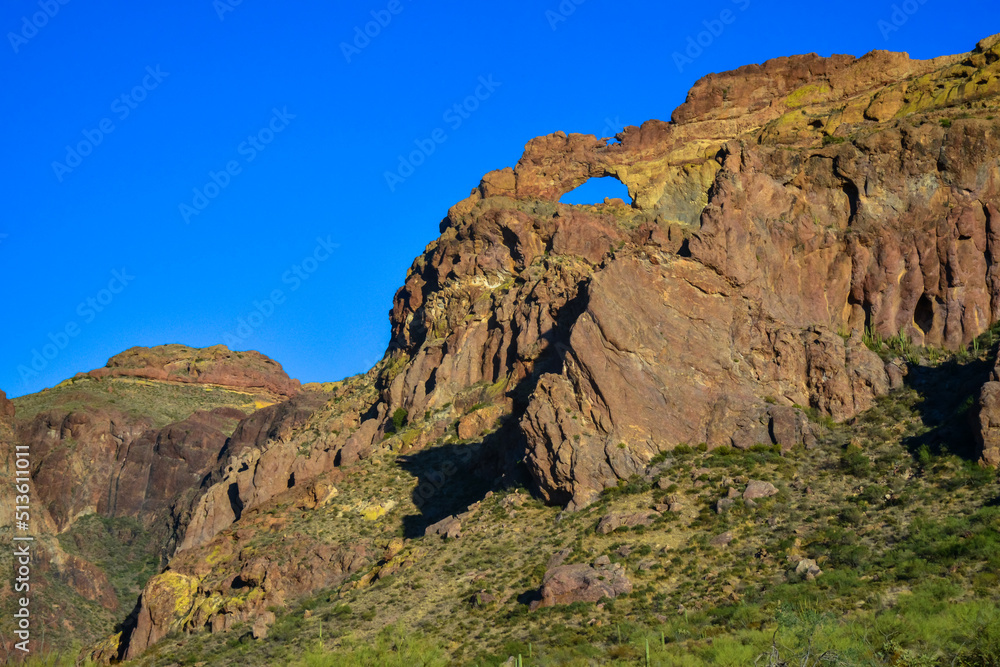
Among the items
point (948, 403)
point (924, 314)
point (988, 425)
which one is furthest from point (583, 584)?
point (924, 314)

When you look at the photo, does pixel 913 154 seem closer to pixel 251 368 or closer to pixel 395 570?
pixel 395 570

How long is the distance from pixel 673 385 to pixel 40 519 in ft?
215

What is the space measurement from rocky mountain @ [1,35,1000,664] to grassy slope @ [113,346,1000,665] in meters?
0.23

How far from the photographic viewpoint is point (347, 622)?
58.0m

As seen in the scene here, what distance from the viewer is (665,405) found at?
64312 millimetres

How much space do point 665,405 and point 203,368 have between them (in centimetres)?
9065

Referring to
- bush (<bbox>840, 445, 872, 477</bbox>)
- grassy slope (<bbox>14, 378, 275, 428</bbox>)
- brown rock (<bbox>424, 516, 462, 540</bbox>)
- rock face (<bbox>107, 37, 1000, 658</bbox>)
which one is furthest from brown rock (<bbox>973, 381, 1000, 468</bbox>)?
grassy slope (<bbox>14, 378, 275, 428</bbox>)

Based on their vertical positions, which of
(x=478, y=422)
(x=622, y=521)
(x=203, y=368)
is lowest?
(x=622, y=521)

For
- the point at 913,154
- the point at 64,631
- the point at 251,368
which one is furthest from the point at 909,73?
the point at 251,368

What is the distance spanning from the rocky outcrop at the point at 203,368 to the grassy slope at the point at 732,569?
68866 mm

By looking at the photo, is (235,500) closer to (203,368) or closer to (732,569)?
(732,569)

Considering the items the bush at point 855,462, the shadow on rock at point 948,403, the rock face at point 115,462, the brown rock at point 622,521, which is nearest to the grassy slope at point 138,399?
the rock face at point 115,462

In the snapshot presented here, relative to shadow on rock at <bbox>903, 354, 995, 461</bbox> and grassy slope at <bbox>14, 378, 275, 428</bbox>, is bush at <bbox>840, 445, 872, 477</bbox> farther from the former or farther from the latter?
grassy slope at <bbox>14, 378, 275, 428</bbox>

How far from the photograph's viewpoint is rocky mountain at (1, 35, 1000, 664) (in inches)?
2200
